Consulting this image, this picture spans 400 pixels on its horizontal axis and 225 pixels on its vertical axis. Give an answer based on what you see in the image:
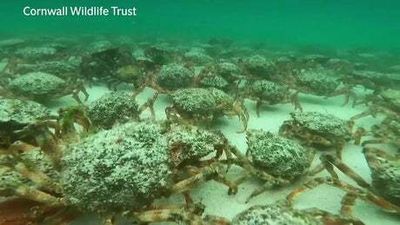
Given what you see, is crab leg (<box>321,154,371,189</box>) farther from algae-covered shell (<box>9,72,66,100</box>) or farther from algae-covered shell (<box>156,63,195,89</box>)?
algae-covered shell (<box>9,72,66,100</box>)

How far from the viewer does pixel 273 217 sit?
3004mm

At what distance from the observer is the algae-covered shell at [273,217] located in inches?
117

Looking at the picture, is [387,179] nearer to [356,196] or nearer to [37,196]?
[356,196]

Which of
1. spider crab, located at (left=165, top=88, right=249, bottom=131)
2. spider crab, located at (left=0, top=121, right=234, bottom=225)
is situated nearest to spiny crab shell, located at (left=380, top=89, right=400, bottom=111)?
spider crab, located at (left=165, top=88, right=249, bottom=131)

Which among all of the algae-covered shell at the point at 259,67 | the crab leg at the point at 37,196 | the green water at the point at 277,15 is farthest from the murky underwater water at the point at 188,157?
the green water at the point at 277,15

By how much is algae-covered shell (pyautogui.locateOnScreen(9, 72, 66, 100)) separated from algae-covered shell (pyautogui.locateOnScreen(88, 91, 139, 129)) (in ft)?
6.12

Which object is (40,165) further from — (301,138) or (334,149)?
(334,149)

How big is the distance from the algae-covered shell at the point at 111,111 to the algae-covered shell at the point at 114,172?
2.23 meters

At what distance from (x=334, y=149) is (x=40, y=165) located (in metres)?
4.64

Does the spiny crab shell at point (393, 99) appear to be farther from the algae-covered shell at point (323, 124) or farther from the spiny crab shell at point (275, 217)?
the spiny crab shell at point (275, 217)

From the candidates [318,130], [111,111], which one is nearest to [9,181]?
[111,111]

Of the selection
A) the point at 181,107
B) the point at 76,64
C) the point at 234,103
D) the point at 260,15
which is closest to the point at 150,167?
the point at 181,107

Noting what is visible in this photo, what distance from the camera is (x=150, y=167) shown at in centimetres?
333

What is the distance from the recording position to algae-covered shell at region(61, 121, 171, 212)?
3.17 meters
